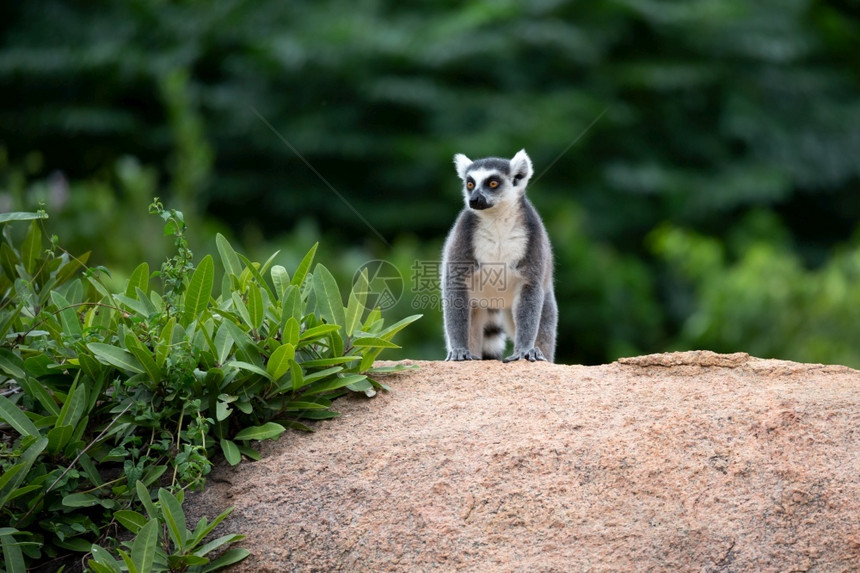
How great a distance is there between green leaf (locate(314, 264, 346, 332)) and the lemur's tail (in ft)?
4.48

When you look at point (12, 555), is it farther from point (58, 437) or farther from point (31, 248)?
point (31, 248)

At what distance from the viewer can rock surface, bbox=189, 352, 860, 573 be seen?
2752mm

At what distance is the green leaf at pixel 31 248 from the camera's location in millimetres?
3773

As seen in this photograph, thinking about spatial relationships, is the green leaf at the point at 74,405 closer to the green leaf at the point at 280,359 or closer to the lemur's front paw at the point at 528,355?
the green leaf at the point at 280,359

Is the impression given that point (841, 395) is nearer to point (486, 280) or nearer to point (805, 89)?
point (486, 280)

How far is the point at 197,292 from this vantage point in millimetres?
3439

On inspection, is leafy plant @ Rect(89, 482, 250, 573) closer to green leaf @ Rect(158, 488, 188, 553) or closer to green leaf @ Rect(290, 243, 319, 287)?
green leaf @ Rect(158, 488, 188, 553)

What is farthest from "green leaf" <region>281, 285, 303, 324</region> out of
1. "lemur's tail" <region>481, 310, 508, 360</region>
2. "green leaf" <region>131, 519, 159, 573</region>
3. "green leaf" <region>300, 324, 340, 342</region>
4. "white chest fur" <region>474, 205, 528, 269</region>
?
"lemur's tail" <region>481, 310, 508, 360</region>

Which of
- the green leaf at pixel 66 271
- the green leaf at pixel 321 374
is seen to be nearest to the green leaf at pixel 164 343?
the green leaf at pixel 321 374

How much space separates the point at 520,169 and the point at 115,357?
240cm

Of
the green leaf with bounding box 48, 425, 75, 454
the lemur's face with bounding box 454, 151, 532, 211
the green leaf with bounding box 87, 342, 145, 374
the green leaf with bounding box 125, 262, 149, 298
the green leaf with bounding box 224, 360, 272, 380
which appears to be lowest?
the green leaf with bounding box 48, 425, 75, 454

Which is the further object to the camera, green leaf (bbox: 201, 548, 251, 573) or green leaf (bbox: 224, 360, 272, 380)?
green leaf (bbox: 224, 360, 272, 380)

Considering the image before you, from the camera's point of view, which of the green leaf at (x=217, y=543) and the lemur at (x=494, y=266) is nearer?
the green leaf at (x=217, y=543)

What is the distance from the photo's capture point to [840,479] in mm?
2898
